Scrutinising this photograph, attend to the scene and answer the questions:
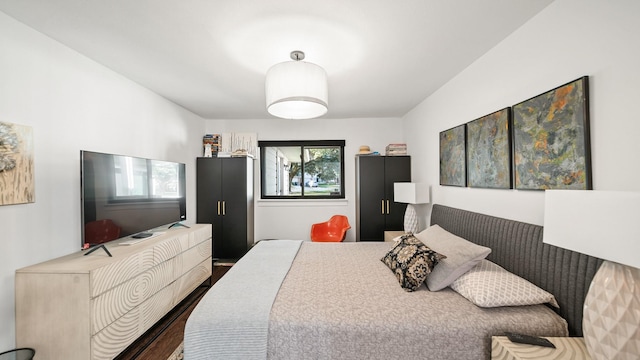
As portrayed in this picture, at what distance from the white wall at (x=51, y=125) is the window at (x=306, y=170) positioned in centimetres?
232

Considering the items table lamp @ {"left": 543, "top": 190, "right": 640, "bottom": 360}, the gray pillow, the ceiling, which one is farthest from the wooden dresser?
table lamp @ {"left": 543, "top": 190, "right": 640, "bottom": 360}

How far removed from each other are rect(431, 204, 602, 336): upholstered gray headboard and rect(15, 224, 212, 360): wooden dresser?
3.02m

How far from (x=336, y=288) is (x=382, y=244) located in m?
1.43

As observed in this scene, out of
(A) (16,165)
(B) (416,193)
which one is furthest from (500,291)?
(A) (16,165)

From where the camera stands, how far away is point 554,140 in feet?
4.95

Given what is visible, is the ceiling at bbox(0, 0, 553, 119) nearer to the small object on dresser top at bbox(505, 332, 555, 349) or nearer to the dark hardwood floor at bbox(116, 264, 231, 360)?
the small object on dresser top at bbox(505, 332, 555, 349)

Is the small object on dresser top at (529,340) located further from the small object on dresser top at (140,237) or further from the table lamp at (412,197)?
the small object on dresser top at (140,237)

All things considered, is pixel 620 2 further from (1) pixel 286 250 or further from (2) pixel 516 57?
(1) pixel 286 250

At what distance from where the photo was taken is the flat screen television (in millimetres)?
1981

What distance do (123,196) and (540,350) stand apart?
321 cm

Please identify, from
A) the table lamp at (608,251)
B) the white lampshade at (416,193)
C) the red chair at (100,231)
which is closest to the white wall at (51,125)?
the red chair at (100,231)

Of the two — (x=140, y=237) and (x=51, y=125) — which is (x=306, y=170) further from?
(x=51, y=125)

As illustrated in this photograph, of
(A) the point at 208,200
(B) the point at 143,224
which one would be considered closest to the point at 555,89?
(B) the point at 143,224

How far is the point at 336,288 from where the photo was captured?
173 cm
